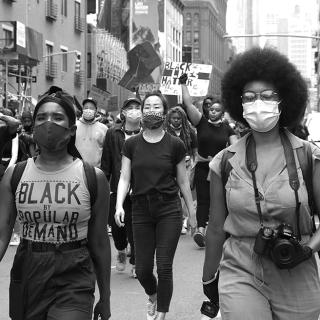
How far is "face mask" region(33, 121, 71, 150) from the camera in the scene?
14.9ft

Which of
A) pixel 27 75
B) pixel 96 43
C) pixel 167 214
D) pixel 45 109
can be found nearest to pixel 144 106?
pixel 167 214

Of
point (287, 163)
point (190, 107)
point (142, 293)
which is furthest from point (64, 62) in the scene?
point (287, 163)

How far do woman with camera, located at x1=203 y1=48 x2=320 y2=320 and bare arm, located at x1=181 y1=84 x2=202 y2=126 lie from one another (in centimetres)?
336

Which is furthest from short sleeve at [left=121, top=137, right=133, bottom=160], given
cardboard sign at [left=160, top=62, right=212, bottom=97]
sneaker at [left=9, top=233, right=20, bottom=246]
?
cardboard sign at [left=160, top=62, right=212, bottom=97]

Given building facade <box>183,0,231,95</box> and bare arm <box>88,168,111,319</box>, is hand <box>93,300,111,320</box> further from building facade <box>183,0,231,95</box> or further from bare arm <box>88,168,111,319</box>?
building facade <box>183,0,231,95</box>

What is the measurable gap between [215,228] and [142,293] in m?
4.23

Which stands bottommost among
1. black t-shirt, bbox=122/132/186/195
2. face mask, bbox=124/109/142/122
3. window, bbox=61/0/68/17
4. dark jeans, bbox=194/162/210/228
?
dark jeans, bbox=194/162/210/228

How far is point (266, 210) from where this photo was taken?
13.6 feet

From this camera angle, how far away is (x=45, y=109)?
4.63 meters

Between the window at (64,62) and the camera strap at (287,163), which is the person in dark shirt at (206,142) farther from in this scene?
the window at (64,62)

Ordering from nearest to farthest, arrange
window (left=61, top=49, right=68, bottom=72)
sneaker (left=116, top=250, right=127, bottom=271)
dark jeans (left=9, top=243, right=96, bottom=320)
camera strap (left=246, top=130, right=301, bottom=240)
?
camera strap (left=246, top=130, right=301, bottom=240), dark jeans (left=9, top=243, right=96, bottom=320), sneaker (left=116, top=250, right=127, bottom=271), window (left=61, top=49, right=68, bottom=72)

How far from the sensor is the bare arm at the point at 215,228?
175 inches

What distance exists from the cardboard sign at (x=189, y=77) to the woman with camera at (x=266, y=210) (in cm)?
1649

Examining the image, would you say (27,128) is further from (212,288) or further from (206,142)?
(212,288)
